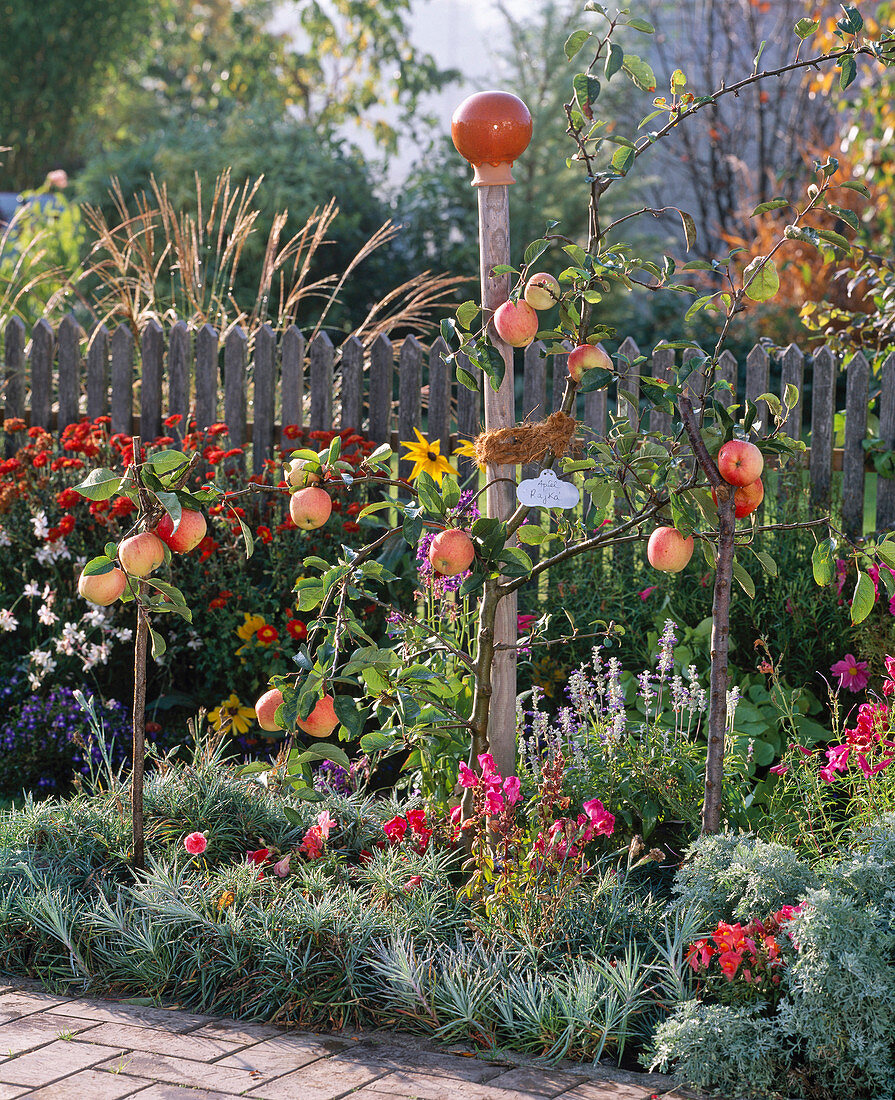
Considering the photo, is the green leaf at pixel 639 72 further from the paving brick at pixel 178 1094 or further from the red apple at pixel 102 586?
the paving brick at pixel 178 1094

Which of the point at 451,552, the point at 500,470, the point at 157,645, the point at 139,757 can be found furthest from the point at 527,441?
the point at 139,757

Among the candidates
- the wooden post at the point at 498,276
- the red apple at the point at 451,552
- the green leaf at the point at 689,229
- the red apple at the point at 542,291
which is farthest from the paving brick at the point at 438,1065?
the green leaf at the point at 689,229

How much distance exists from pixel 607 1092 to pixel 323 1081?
1.77 ft

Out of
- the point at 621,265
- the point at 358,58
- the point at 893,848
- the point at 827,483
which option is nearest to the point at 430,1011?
the point at 893,848

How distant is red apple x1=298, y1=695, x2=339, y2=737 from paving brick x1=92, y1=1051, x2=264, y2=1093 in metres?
0.68

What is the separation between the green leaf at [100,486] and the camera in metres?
2.38

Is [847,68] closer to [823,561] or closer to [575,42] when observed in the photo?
[575,42]

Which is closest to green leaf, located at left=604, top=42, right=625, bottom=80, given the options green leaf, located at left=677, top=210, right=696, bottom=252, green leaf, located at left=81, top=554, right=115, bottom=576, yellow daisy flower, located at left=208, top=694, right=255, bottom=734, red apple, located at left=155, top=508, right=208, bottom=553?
green leaf, located at left=677, top=210, right=696, bottom=252

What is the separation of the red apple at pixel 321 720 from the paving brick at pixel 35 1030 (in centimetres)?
77

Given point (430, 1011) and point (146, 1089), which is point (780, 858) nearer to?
point (430, 1011)

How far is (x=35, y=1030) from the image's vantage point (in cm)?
233

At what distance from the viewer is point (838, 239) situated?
2498 mm

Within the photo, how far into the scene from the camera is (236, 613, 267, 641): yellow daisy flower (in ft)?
12.9

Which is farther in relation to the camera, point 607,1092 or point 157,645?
point 157,645
